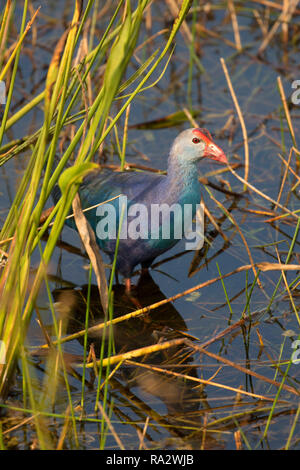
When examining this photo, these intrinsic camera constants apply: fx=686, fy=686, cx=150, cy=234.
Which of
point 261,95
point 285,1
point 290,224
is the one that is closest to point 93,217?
point 290,224

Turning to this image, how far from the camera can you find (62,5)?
18.0ft

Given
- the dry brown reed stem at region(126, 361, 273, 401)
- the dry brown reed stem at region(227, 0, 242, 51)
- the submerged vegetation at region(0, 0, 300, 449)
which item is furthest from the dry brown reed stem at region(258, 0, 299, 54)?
the dry brown reed stem at region(126, 361, 273, 401)

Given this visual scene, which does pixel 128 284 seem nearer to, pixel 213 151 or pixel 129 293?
pixel 129 293

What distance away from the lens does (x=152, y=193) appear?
10.2 ft

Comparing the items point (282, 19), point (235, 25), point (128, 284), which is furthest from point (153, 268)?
point (282, 19)

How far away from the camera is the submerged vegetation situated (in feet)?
6.75

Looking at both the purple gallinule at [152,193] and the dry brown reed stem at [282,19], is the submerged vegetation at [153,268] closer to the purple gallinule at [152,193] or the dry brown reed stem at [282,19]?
the dry brown reed stem at [282,19]

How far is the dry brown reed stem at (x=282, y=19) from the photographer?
4.97m

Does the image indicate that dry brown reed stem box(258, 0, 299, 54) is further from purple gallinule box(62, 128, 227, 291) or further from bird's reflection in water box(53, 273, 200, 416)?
bird's reflection in water box(53, 273, 200, 416)

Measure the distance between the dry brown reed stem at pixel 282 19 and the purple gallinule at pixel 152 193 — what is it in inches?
88.2

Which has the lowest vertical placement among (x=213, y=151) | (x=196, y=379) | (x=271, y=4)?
(x=196, y=379)

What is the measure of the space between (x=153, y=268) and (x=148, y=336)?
21.7 inches

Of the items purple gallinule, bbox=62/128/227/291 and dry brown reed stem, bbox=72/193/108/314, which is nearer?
dry brown reed stem, bbox=72/193/108/314
